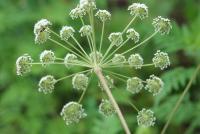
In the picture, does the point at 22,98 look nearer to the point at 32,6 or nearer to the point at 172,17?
the point at 32,6

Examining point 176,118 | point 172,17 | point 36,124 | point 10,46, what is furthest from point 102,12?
point 172,17

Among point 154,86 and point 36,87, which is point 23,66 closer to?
point 154,86

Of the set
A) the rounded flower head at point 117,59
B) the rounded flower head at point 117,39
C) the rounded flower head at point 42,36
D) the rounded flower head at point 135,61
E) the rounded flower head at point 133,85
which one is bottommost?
the rounded flower head at point 133,85

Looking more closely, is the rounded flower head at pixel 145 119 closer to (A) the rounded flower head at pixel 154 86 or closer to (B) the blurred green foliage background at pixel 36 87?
(A) the rounded flower head at pixel 154 86

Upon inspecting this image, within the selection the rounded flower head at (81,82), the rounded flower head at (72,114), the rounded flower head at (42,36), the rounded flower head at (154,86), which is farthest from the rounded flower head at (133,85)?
the rounded flower head at (42,36)

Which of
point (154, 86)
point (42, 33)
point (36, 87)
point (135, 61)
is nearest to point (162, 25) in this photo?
point (135, 61)

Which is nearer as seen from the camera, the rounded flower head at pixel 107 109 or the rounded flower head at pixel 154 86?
the rounded flower head at pixel 154 86

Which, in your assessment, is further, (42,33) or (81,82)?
(42,33)

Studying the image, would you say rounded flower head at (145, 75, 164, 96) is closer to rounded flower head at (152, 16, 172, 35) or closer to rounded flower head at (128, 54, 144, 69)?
rounded flower head at (128, 54, 144, 69)

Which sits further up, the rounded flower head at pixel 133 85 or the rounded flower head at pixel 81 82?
the rounded flower head at pixel 81 82

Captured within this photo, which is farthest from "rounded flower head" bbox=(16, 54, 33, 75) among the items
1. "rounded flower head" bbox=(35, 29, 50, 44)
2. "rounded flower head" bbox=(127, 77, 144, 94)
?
"rounded flower head" bbox=(127, 77, 144, 94)

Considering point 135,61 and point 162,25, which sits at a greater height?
point 162,25
